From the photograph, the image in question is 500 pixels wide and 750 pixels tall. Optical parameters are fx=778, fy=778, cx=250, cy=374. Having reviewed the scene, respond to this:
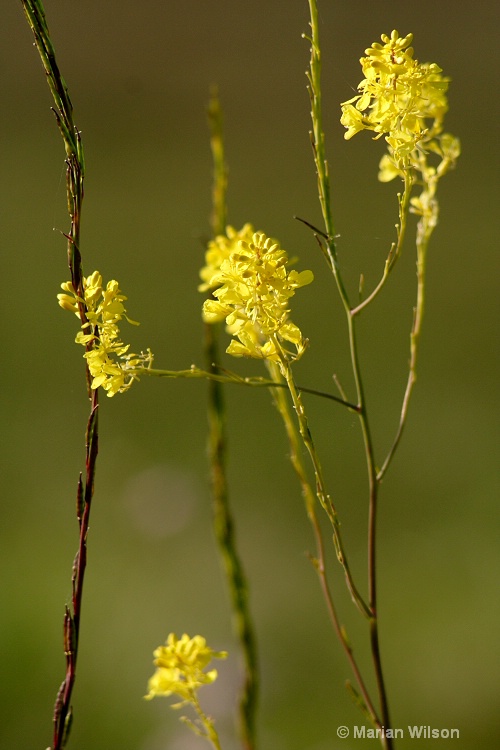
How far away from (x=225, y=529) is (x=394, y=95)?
246 millimetres

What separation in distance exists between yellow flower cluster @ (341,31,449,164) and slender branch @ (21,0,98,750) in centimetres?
12

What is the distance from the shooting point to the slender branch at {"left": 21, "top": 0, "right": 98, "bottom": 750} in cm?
30

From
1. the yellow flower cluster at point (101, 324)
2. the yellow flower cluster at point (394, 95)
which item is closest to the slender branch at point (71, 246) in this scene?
the yellow flower cluster at point (101, 324)

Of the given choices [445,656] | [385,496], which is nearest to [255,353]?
[445,656]

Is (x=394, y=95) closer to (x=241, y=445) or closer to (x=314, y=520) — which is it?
(x=314, y=520)

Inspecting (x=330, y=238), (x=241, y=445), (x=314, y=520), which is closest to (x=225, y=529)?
(x=314, y=520)

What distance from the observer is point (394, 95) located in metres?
0.35

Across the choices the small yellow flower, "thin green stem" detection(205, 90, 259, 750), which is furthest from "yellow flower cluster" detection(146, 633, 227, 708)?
the small yellow flower

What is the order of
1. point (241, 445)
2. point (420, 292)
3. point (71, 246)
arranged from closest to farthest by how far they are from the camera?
point (71, 246) → point (420, 292) → point (241, 445)

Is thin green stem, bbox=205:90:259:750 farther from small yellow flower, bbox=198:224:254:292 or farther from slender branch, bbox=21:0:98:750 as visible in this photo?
slender branch, bbox=21:0:98:750

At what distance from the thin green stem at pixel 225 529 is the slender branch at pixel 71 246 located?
123mm

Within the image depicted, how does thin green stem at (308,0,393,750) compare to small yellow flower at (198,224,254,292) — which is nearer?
thin green stem at (308,0,393,750)

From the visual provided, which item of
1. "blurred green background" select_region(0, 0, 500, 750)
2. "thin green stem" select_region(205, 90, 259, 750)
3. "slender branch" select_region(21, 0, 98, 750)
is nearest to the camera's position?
"slender branch" select_region(21, 0, 98, 750)

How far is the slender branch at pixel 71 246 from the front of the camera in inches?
11.9
